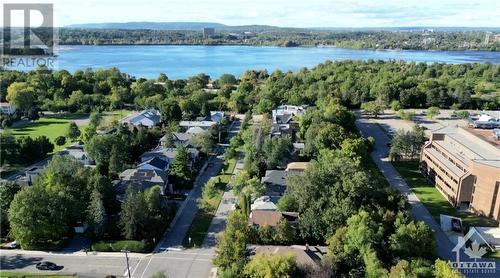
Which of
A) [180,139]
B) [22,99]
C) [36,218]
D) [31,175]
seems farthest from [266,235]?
[22,99]

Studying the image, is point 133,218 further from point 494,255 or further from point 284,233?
point 494,255

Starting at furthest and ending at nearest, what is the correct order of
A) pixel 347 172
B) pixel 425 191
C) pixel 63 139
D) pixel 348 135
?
pixel 63 139
pixel 348 135
pixel 425 191
pixel 347 172

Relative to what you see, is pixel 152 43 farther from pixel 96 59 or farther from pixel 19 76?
pixel 19 76

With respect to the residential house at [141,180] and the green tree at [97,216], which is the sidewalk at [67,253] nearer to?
the green tree at [97,216]

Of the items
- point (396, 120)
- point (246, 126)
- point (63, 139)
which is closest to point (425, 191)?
point (246, 126)

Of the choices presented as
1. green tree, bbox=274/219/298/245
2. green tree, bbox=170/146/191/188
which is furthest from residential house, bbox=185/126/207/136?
green tree, bbox=274/219/298/245

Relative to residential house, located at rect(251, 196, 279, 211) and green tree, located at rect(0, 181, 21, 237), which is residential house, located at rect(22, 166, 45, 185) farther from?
residential house, located at rect(251, 196, 279, 211)
